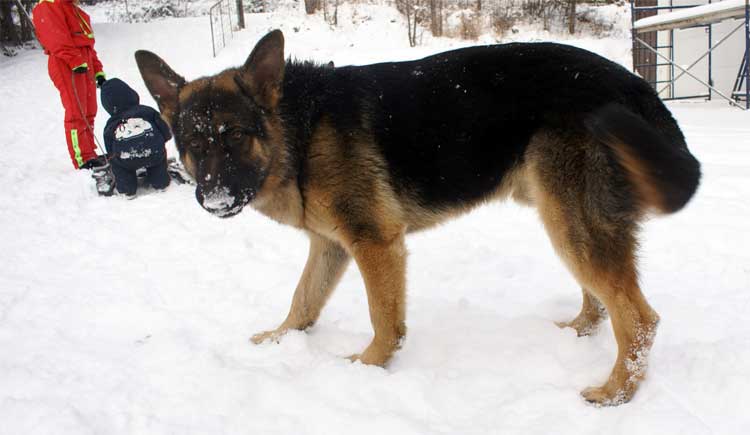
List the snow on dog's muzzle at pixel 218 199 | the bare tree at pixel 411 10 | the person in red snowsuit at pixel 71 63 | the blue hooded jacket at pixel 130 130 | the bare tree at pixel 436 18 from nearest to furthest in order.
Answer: the snow on dog's muzzle at pixel 218 199 → the blue hooded jacket at pixel 130 130 → the person in red snowsuit at pixel 71 63 → the bare tree at pixel 436 18 → the bare tree at pixel 411 10

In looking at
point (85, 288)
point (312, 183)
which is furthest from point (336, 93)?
point (85, 288)

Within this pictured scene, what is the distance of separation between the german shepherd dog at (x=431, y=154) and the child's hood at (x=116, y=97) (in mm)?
4227

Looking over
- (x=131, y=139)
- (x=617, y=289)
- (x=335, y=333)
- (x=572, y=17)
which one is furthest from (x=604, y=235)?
(x=572, y=17)

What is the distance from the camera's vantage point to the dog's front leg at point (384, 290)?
2607 millimetres

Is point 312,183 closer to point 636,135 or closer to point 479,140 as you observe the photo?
point 479,140

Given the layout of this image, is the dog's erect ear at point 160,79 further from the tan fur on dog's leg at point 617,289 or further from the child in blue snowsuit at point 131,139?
the child in blue snowsuit at point 131,139

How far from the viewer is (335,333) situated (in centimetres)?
312

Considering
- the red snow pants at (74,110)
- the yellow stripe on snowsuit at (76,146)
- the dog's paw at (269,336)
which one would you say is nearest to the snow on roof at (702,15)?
the dog's paw at (269,336)

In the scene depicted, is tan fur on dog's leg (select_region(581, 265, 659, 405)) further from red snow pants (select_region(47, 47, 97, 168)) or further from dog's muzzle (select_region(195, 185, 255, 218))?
red snow pants (select_region(47, 47, 97, 168))

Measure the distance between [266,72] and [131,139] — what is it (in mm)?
4318

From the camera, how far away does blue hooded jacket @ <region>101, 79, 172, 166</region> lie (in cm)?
616

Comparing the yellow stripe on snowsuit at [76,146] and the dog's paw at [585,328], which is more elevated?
the yellow stripe on snowsuit at [76,146]

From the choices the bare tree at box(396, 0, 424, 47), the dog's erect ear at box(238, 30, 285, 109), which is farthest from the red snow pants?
the bare tree at box(396, 0, 424, 47)

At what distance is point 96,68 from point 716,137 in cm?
938
